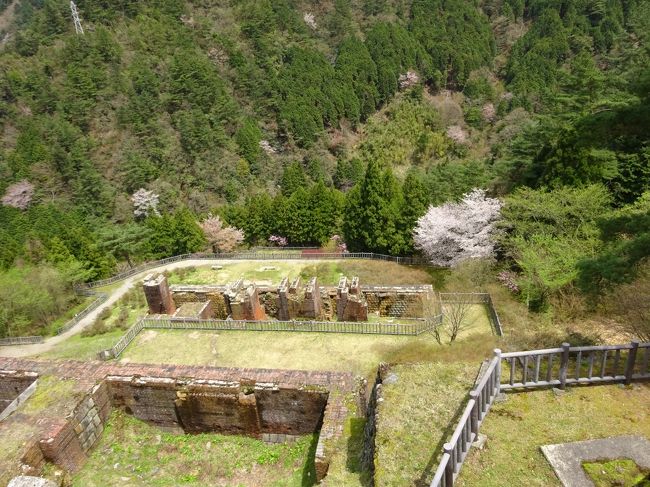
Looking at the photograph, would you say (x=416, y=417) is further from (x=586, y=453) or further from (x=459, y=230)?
(x=459, y=230)

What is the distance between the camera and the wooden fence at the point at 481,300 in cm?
1834

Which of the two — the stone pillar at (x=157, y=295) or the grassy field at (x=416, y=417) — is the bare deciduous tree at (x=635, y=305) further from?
the stone pillar at (x=157, y=295)

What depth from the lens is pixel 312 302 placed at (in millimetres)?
20281

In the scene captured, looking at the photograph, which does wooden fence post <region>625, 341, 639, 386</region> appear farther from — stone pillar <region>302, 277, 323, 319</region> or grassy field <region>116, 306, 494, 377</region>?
stone pillar <region>302, 277, 323, 319</region>

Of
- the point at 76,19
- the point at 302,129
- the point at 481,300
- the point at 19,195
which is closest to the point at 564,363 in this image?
the point at 481,300

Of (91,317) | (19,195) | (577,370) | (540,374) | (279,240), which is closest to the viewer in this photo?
(577,370)

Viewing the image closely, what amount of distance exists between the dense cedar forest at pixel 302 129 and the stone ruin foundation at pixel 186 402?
10672 mm

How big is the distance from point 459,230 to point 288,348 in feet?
45.0

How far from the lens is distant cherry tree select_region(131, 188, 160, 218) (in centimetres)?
4934

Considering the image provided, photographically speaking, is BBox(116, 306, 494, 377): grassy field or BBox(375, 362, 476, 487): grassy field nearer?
BBox(375, 362, 476, 487): grassy field

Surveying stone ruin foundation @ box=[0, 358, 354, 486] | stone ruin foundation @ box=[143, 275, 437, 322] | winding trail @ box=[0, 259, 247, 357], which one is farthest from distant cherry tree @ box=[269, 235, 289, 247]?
stone ruin foundation @ box=[0, 358, 354, 486]

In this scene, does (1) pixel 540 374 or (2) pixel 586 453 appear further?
(1) pixel 540 374

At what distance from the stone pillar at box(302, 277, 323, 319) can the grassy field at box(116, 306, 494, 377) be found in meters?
2.41

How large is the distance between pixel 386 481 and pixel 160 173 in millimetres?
52027
